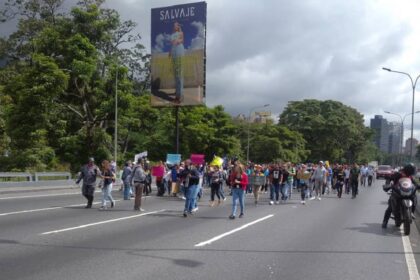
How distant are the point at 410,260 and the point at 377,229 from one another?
13.3 feet

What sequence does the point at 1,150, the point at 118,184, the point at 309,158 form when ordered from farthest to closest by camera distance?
the point at 309,158 < the point at 1,150 < the point at 118,184

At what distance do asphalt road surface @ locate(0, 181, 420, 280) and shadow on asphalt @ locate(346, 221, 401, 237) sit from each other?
0.03m

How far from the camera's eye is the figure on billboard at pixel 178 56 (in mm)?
32719

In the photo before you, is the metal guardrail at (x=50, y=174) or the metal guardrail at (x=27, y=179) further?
the metal guardrail at (x=50, y=174)

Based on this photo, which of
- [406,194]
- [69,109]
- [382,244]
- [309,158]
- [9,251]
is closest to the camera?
[9,251]

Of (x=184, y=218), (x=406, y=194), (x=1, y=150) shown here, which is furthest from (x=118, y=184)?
(x=406, y=194)

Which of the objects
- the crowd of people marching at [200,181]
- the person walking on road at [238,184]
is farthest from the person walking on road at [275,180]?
the person walking on road at [238,184]

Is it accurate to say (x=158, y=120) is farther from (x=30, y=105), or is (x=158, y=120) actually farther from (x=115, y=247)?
(x=115, y=247)

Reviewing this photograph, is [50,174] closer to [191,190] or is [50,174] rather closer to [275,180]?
[275,180]

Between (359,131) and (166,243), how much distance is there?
86169 mm

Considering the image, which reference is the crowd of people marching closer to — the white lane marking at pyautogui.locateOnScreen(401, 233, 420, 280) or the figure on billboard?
the white lane marking at pyautogui.locateOnScreen(401, 233, 420, 280)

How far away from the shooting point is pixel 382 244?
1055 cm

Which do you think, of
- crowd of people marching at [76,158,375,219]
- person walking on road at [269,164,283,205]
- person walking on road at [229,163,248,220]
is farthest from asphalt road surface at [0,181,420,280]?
person walking on road at [269,164,283,205]

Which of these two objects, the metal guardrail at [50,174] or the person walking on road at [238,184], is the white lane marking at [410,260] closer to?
the person walking on road at [238,184]
